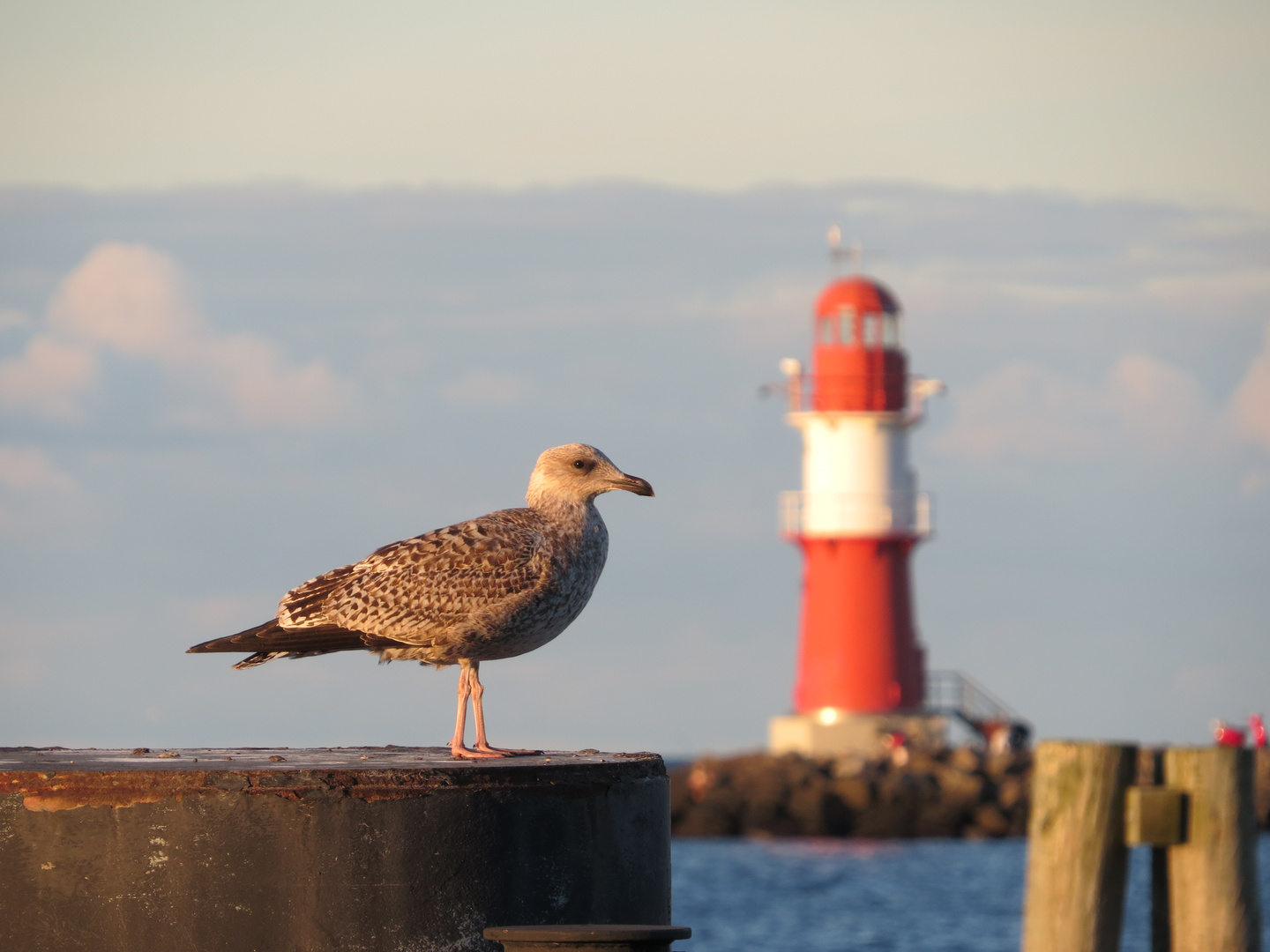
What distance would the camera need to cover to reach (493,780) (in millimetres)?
5988

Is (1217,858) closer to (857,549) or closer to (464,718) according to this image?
(464,718)

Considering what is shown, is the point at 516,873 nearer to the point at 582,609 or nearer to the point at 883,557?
the point at 582,609

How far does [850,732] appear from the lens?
42.8 m

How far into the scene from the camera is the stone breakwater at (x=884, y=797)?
44531 mm

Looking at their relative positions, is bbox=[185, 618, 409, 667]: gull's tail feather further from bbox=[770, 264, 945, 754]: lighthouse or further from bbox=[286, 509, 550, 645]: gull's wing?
bbox=[770, 264, 945, 754]: lighthouse

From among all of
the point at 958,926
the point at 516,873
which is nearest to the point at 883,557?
the point at 958,926

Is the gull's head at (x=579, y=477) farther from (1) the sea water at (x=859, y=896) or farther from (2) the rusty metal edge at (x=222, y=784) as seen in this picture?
(1) the sea water at (x=859, y=896)

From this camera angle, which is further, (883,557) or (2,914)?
(883,557)

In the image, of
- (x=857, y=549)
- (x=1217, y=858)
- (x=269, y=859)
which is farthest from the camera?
(x=857, y=549)

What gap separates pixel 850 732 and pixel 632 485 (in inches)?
1406

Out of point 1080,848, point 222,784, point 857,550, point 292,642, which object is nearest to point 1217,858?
point 1080,848

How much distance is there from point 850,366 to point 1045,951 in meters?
34.0

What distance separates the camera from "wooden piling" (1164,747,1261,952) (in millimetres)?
9336

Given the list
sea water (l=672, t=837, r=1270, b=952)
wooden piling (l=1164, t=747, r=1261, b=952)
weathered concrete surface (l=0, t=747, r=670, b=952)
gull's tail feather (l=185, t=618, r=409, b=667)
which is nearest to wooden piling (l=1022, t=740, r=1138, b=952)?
wooden piling (l=1164, t=747, r=1261, b=952)
